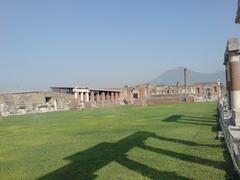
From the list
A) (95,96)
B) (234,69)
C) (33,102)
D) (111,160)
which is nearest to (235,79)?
(234,69)

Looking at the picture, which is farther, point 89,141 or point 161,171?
point 89,141

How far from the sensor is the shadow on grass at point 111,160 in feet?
26.2

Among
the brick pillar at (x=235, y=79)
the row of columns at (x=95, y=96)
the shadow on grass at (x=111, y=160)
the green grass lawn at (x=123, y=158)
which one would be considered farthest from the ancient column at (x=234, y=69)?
the row of columns at (x=95, y=96)

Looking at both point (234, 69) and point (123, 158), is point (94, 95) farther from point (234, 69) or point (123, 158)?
point (123, 158)

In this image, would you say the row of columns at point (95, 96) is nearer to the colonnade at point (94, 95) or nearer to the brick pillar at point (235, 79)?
the colonnade at point (94, 95)

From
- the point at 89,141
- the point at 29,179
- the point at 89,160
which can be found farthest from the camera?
the point at 89,141

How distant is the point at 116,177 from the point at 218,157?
9.51 ft

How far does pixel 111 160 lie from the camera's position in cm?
952

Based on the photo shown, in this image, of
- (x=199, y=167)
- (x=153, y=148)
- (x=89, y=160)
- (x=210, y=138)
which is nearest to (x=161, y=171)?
(x=199, y=167)

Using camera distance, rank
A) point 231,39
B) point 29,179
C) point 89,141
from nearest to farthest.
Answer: point 29,179, point 231,39, point 89,141

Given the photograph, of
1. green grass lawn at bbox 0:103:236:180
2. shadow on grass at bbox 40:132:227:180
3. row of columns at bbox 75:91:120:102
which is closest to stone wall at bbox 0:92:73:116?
row of columns at bbox 75:91:120:102

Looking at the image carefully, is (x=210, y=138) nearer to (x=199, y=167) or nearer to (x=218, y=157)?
(x=218, y=157)

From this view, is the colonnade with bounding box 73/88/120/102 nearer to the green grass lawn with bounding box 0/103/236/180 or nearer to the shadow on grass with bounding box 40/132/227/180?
the green grass lawn with bounding box 0/103/236/180

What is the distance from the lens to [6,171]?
9.37 m
